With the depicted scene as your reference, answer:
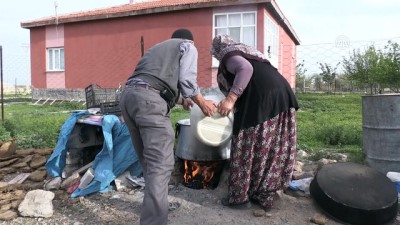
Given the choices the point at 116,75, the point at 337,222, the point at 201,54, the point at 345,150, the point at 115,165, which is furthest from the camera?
the point at 116,75

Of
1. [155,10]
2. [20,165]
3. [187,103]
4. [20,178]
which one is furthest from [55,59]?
[187,103]

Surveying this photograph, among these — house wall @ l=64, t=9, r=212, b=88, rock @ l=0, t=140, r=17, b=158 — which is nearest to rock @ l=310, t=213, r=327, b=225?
rock @ l=0, t=140, r=17, b=158

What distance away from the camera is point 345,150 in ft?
17.7

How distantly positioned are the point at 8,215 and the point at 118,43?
14.1 meters

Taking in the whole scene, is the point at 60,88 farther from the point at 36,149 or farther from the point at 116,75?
the point at 36,149

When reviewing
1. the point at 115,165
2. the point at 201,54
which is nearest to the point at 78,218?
the point at 115,165

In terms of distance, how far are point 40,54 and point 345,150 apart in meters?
17.5

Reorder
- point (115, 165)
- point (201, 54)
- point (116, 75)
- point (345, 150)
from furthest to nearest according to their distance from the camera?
point (116, 75) → point (201, 54) → point (345, 150) → point (115, 165)

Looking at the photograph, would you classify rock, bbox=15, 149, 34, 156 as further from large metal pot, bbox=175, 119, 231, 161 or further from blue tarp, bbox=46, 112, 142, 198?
large metal pot, bbox=175, 119, 231, 161

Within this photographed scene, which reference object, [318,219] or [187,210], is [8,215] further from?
[318,219]

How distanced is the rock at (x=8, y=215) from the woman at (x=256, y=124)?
6.39 feet

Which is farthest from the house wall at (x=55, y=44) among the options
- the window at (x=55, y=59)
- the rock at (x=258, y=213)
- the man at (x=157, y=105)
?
the rock at (x=258, y=213)

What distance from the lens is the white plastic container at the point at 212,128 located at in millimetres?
3320

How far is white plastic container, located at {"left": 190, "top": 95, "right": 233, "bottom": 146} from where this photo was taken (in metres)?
3.32
